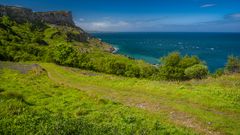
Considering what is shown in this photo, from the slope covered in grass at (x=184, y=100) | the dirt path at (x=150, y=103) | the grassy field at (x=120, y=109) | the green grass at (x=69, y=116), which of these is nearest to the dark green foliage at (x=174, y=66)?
the slope covered in grass at (x=184, y=100)

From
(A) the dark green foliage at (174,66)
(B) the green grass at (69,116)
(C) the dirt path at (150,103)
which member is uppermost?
(B) the green grass at (69,116)

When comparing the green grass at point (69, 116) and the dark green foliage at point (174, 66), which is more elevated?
the green grass at point (69, 116)

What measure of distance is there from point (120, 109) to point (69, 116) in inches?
166

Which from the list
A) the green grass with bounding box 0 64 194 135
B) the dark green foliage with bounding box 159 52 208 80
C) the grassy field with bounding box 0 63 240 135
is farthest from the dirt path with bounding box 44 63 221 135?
the dark green foliage with bounding box 159 52 208 80

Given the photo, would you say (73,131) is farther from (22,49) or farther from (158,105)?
(22,49)

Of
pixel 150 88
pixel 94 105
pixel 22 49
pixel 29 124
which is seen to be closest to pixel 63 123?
pixel 29 124

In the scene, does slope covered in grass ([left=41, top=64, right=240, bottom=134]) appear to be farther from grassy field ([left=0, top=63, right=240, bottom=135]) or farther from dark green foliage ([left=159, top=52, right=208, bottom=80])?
dark green foliage ([left=159, top=52, right=208, bottom=80])

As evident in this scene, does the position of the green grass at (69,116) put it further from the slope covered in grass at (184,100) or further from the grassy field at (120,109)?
the slope covered in grass at (184,100)

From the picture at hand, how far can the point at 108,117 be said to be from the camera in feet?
56.7

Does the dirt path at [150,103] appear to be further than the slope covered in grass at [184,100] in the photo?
No

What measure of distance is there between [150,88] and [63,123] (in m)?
15.4

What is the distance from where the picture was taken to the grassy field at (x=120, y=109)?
45.1 feet

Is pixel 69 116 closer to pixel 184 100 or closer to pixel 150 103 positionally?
pixel 150 103

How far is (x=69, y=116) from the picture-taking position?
55.8ft
